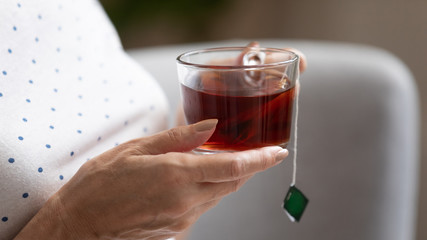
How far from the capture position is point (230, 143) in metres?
0.51

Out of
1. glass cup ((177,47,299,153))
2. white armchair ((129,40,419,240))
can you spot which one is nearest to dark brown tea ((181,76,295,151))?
glass cup ((177,47,299,153))

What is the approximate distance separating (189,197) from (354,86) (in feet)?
2.14

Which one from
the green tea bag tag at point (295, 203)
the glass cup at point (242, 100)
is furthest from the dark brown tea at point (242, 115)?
the green tea bag tag at point (295, 203)

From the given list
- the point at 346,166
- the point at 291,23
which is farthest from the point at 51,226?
the point at 291,23

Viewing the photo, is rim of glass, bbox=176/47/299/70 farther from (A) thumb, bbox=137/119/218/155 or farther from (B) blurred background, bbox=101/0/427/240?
(B) blurred background, bbox=101/0/427/240

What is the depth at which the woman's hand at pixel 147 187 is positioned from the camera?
17.7 inches

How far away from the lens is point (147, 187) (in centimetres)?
46

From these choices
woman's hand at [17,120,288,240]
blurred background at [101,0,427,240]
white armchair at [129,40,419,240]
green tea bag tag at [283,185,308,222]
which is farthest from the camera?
blurred background at [101,0,427,240]

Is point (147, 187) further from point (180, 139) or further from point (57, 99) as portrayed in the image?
point (57, 99)

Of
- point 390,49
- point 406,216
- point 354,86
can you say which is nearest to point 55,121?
point 354,86

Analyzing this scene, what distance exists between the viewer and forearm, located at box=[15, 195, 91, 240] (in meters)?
0.51

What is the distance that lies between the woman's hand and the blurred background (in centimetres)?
143

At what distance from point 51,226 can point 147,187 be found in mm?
150

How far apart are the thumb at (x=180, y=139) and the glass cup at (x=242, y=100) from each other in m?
0.03
